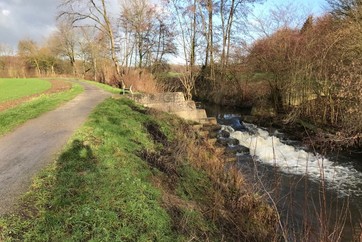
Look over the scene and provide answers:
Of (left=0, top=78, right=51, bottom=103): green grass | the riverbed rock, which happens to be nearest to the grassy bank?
the riverbed rock

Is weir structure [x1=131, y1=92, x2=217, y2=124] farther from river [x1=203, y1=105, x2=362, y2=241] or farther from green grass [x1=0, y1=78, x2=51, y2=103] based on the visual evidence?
green grass [x1=0, y1=78, x2=51, y2=103]

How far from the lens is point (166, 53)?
1303 inches

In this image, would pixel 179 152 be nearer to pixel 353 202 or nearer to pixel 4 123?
pixel 353 202

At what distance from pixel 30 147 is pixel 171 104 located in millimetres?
7924

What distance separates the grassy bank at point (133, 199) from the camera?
12.4ft

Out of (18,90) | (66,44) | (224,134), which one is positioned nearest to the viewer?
(224,134)

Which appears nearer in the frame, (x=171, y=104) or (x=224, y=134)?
(x=224, y=134)

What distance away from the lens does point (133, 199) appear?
453 cm

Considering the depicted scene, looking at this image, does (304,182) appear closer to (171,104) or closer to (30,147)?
(30,147)

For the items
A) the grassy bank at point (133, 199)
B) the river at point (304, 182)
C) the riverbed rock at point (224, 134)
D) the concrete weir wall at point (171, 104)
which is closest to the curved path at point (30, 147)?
the grassy bank at point (133, 199)

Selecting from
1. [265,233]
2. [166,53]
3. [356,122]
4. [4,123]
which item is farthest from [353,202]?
A: [166,53]

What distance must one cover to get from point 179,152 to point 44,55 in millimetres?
53886

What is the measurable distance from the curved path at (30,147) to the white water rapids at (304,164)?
435 centimetres

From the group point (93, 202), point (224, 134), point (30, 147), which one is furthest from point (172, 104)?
point (93, 202)
